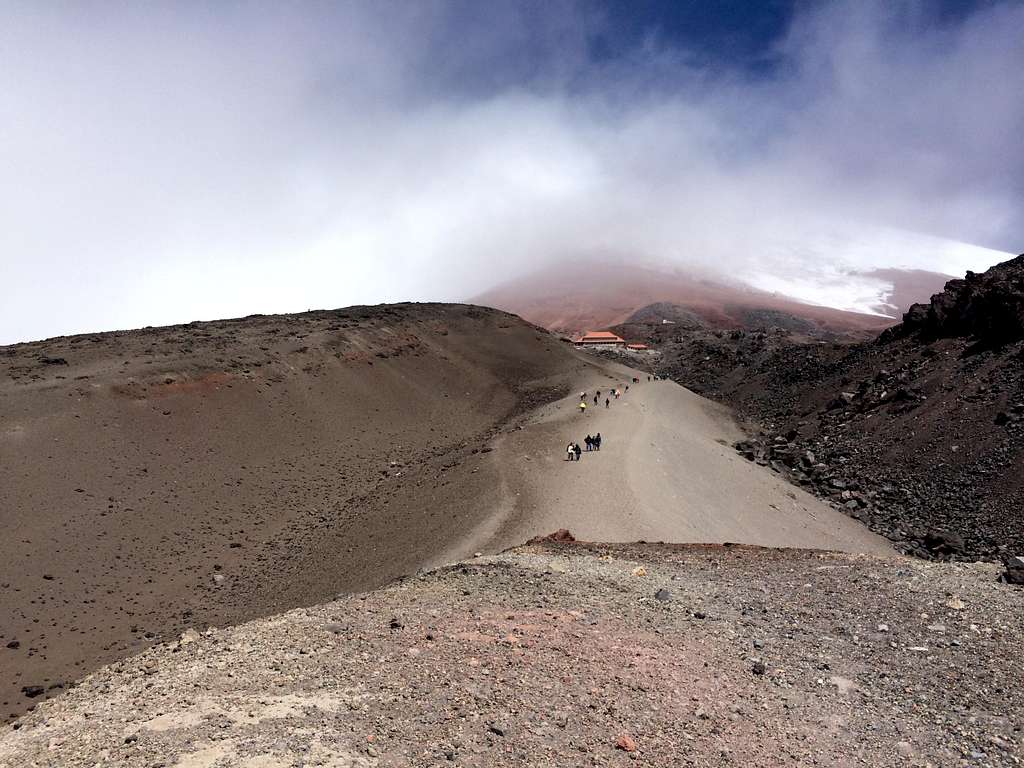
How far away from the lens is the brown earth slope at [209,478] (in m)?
12.6

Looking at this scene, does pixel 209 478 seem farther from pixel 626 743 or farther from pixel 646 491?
pixel 626 743

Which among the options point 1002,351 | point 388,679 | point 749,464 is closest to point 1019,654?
point 388,679

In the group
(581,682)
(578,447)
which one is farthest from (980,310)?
(581,682)

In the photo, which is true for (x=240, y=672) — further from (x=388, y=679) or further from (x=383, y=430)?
(x=383, y=430)

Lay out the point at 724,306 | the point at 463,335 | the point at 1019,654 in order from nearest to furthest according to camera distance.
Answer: the point at 1019,654 < the point at 463,335 < the point at 724,306

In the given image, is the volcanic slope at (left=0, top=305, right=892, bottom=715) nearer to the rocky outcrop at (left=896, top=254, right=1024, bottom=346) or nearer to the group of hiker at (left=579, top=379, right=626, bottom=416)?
the group of hiker at (left=579, top=379, right=626, bottom=416)

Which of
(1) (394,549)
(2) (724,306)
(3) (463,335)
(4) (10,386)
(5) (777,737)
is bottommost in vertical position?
(1) (394,549)

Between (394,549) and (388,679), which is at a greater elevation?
(388,679)

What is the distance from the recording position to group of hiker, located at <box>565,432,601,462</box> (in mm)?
18188

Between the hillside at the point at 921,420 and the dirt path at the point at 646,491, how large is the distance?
1.77m

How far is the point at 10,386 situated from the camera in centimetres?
1873

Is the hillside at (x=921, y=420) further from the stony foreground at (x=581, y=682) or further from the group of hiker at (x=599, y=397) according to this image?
the stony foreground at (x=581, y=682)

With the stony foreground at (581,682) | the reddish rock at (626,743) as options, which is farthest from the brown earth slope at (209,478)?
the reddish rock at (626,743)

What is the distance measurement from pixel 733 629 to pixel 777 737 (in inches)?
77.6
